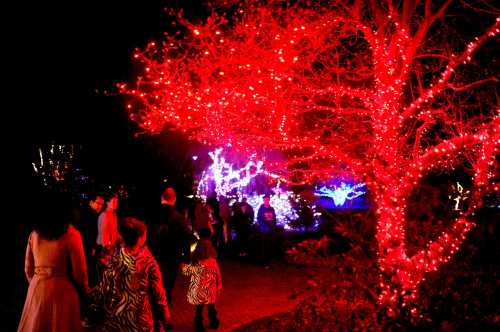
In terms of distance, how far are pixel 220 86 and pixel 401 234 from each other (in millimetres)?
3151

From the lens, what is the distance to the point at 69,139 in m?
18.4

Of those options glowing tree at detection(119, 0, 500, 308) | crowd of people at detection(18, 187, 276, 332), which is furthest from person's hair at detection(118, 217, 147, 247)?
glowing tree at detection(119, 0, 500, 308)

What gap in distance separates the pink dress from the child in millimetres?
2512

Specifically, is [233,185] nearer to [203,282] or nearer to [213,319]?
[213,319]

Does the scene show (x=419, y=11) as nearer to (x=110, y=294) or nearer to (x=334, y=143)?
(x=334, y=143)

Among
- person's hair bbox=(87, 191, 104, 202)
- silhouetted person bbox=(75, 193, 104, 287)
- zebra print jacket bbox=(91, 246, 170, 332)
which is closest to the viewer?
zebra print jacket bbox=(91, 246, 170, 332)

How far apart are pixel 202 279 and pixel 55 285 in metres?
2.81

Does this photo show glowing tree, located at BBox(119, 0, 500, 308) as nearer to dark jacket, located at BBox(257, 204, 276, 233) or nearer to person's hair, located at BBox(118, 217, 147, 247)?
person's hair, located at BBox(118, 217, 147, 247)

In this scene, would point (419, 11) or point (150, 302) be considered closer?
point (150, 302)

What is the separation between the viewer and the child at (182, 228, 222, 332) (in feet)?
25.4

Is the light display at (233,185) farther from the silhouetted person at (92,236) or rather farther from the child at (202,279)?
the child at (202,279)

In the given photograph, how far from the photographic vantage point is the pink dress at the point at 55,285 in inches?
207

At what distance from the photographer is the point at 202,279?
776cm

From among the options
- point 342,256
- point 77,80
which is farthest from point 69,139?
point 342,256
